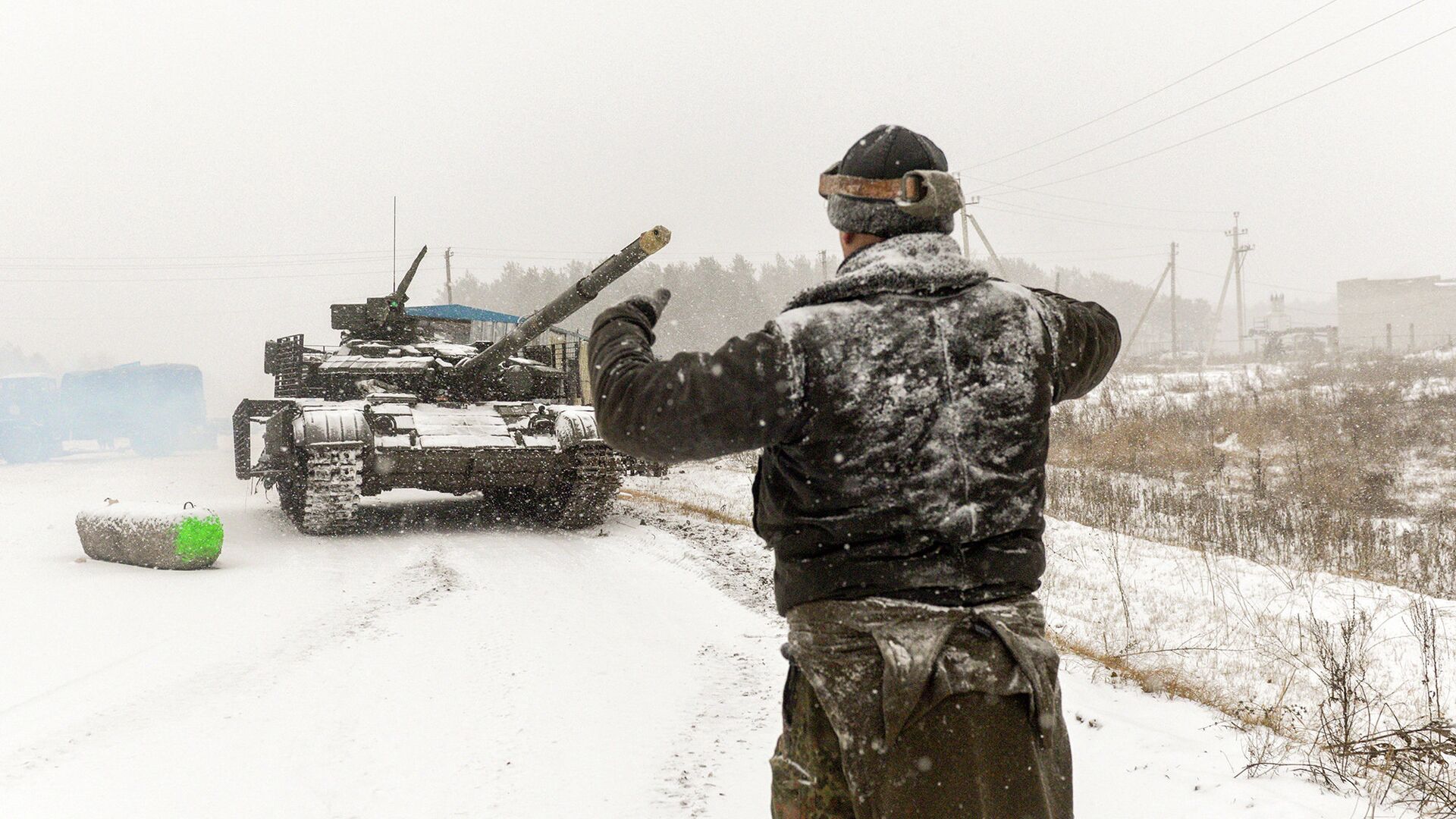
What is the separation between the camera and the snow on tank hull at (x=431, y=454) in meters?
9.16

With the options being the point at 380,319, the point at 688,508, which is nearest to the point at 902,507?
the point at 688,508

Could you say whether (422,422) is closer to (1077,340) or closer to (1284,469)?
(1077,340)

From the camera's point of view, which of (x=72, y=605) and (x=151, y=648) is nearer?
(x=151, y=648)

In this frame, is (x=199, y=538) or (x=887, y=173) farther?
(x=199, y=538)

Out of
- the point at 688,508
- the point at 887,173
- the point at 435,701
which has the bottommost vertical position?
the point at 688,508

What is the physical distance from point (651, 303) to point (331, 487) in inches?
313

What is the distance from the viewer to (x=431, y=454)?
9.37 m

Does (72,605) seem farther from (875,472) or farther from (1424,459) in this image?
(1424,459)

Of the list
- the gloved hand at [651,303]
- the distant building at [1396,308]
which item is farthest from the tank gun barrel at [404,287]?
the distant building at [1396,308]

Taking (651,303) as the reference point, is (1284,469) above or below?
below

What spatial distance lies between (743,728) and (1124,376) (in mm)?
24632

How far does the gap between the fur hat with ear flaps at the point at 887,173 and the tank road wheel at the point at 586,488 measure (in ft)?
25.5

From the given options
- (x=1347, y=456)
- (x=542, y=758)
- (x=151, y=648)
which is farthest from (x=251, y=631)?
(x=1347, y=456)

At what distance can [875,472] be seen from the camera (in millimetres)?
1633
